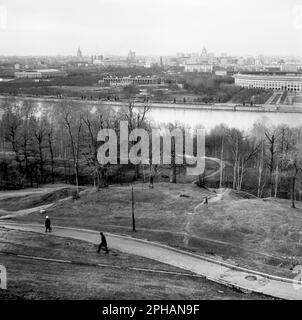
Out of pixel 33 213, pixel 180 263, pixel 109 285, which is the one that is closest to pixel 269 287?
pixel 180 263

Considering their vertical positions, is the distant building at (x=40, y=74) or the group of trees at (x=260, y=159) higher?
the distant building at (x=40, y=74)

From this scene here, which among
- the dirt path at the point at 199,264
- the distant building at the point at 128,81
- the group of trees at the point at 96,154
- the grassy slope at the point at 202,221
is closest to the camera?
the dirt path at the point at 199,264

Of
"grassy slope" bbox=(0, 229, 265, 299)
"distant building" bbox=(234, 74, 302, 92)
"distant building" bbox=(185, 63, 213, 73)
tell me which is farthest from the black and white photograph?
"distant building" bbox=(185, 63, 213, 73)

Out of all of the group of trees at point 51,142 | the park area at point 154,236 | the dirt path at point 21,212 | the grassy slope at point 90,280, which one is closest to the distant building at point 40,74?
the group of trees at point 51,142

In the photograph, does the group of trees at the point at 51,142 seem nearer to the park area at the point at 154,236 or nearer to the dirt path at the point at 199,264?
the park area at the point at 154,236

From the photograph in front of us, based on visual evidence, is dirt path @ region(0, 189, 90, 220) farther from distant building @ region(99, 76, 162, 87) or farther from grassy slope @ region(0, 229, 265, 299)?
distant building @ region(99, 76, 162, 87)

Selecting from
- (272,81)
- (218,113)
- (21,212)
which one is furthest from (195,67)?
(21,212)
